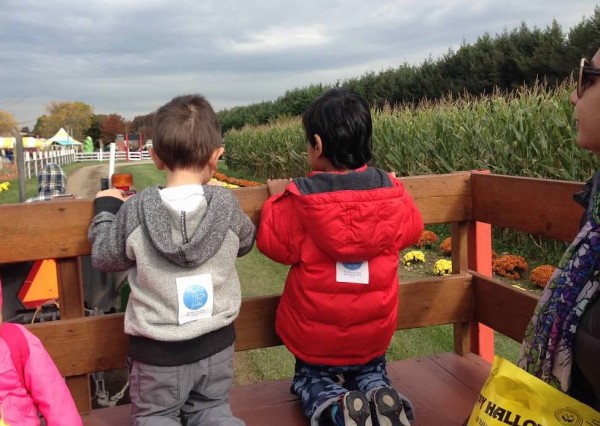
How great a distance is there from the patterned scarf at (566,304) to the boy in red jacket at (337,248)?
779 mm

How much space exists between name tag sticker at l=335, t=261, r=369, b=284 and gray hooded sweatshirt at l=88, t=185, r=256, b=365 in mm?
434

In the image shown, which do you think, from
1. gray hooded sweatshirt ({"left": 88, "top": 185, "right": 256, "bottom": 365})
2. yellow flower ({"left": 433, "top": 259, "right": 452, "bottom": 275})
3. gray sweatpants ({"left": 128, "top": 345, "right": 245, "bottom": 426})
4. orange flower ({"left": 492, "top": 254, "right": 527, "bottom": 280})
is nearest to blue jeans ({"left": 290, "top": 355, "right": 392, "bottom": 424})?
gray sweatpants ({"left": 128, "top": 345, "right": 245, "bottom": 426})

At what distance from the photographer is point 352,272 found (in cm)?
240

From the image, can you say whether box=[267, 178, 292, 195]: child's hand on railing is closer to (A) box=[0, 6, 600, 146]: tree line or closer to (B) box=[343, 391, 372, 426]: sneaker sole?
(B) box=[343, 391, 372, 426]: sneaker sole

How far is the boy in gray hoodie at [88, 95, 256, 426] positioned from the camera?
2.07m

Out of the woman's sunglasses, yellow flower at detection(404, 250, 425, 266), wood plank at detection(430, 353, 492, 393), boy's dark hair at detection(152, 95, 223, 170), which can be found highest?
the woman's sunglasses

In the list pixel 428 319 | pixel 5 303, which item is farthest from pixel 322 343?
pixel 5 303

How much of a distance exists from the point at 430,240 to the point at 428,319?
4.99 m

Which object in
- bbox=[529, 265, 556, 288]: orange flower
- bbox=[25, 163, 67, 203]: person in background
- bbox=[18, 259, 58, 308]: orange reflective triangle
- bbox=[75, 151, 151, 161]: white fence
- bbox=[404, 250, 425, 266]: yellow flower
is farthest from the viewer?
bbox=[75, 151, 151, 161]: white fence

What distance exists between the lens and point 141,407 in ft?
7.06

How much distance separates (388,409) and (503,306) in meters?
0.91

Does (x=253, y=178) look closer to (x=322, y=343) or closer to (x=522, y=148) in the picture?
(x=522, y=148)

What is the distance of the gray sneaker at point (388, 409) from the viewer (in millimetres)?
2094

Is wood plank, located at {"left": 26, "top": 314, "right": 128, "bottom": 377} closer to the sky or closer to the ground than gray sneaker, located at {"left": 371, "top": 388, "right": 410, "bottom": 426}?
closer to the sky
